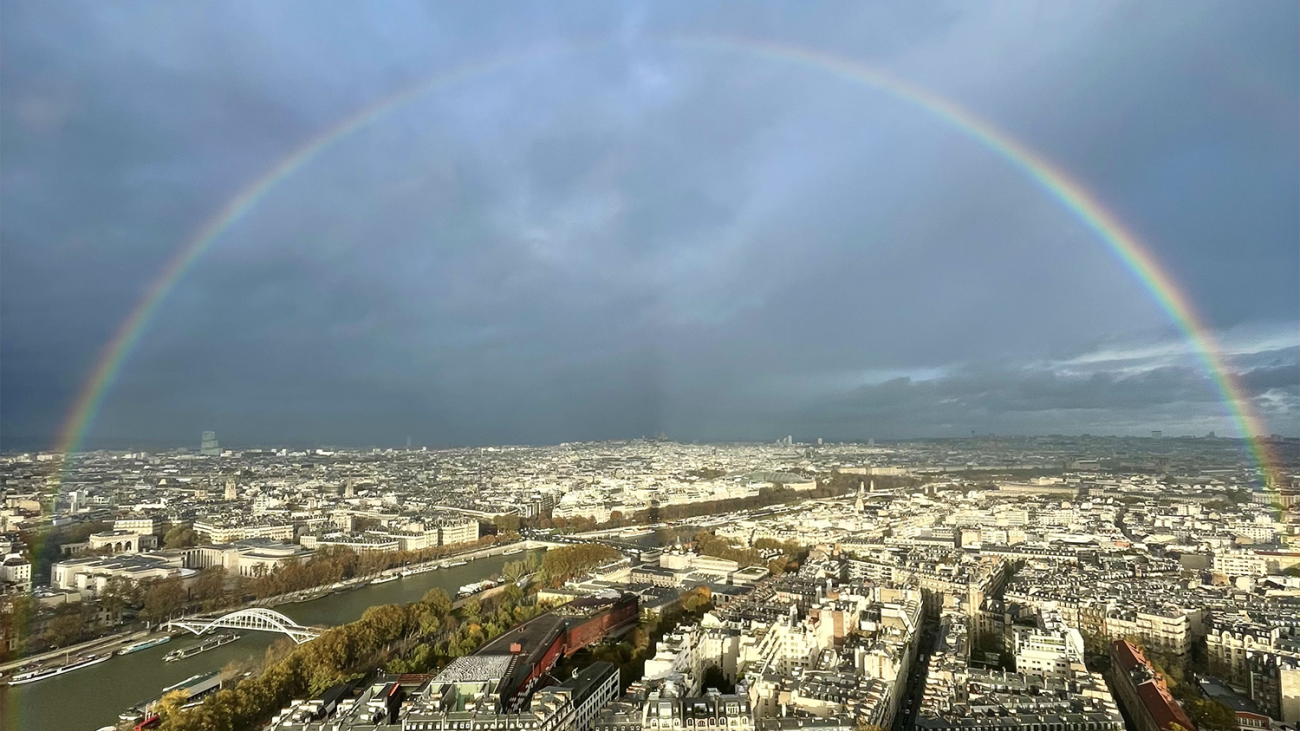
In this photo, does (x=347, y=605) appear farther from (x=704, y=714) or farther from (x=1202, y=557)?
(x=1202, y=557)

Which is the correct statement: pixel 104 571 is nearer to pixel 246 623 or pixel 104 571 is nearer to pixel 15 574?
pixel 15 574

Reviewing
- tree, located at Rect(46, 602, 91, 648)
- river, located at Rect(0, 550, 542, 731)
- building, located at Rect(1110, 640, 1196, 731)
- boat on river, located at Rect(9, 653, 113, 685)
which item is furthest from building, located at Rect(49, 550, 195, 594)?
building, located at Rect(1110, 640, 1196, 731)

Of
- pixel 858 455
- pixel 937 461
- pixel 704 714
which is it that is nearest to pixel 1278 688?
pixel 704 714

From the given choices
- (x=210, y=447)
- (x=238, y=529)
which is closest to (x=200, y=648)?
(x=238, y=529)

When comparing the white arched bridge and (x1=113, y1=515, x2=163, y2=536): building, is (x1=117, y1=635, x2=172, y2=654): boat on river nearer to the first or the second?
the white arched bridge

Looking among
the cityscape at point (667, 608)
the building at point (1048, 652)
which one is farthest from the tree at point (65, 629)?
the building at point (1048, 652)

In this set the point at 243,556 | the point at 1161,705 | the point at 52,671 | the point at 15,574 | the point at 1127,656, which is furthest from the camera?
the point at 243,556
